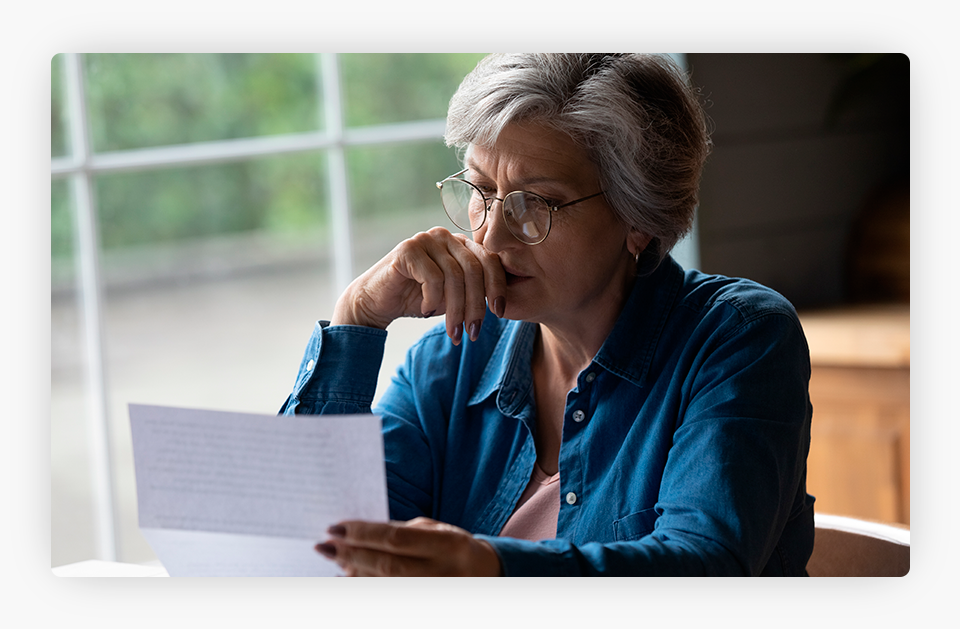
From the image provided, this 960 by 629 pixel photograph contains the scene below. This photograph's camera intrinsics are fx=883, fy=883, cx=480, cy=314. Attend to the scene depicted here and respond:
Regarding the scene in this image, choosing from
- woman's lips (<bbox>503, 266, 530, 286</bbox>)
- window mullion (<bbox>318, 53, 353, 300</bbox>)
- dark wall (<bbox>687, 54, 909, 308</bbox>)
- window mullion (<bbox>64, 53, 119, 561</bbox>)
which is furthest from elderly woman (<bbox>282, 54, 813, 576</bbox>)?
window mullion (<bbox>318, 53, 353, 300</bbox>)

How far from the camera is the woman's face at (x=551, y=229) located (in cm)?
127

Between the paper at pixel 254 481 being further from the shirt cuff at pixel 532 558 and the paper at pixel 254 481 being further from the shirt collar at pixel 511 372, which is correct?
the shirt collar at pixel 511 372

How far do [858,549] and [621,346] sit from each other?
500 millimetres

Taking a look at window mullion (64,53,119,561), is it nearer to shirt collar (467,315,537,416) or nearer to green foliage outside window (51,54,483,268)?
green foliage outside window (51,54,483,268)

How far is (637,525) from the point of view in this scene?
49.7 inches

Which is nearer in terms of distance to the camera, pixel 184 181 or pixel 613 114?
pixel 613 114

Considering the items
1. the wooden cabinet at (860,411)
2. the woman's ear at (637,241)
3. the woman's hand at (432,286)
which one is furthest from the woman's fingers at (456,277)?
the wooden cabinet at (860,411)

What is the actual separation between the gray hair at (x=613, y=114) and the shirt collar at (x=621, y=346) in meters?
0.09

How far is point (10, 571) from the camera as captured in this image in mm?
1301

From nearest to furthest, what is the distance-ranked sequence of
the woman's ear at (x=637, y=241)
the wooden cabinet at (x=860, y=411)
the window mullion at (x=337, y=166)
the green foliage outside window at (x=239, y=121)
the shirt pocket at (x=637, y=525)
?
the shirt pocket at (x=637, y=525) → the woman's ear at (x=637, y=241) → the wooden cabinet at (x=860, y=411) → the green foliage outside window at (x=239, y=121) → the window mullion at (x=337, y=166)

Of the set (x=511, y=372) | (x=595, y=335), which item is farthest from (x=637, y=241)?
(x=511, y=372)

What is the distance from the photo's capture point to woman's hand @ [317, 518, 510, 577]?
994 mm

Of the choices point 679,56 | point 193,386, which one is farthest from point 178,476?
point 193,386

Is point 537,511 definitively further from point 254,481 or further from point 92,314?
point 92,314
